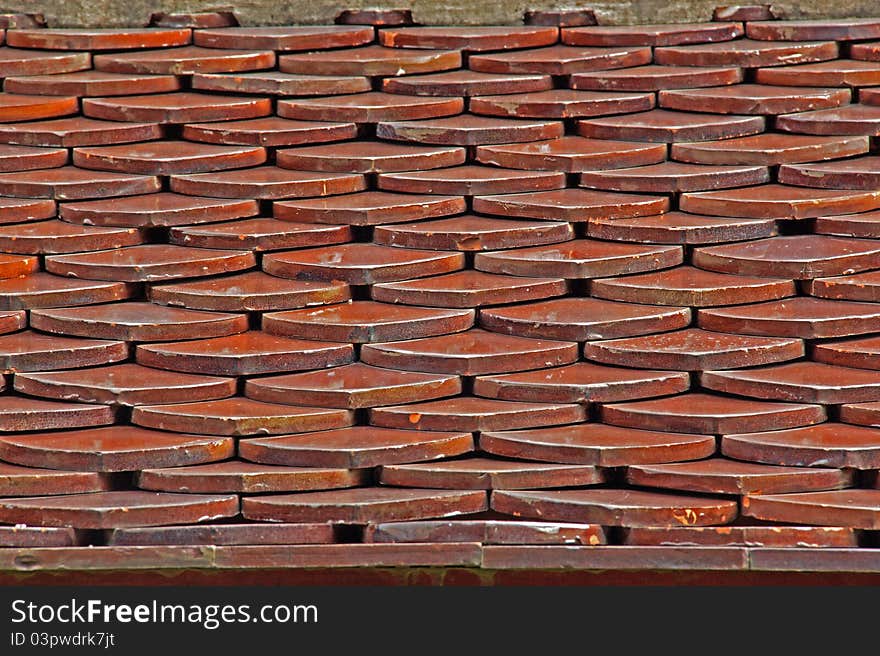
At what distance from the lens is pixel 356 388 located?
10.9 feet

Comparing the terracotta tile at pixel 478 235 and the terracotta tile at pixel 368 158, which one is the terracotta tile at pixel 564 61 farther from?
the terracotta tile at pixel 478 235

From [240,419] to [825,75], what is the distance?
72.7 inches

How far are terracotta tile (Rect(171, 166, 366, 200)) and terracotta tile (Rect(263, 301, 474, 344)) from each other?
13.5 inches

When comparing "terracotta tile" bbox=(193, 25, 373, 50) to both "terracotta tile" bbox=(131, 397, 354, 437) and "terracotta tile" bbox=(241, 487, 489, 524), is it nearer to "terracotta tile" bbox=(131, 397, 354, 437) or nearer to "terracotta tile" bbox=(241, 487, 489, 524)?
"terracotta tile" bbox=(131, 397, 354, 437)

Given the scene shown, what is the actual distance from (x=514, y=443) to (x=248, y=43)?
142 cm

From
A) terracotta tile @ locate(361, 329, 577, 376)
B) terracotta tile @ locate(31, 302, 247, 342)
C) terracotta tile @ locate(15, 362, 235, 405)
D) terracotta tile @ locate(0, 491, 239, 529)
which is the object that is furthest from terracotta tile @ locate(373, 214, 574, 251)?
terracotta tile @ locate(0, 491, 239, 529)

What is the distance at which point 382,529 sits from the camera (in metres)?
3.15

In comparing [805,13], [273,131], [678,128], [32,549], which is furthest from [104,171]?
[805,13]

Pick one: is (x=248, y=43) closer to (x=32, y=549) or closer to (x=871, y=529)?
(x=32, y=549)

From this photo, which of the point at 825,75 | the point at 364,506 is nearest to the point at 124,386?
the point at 364,506

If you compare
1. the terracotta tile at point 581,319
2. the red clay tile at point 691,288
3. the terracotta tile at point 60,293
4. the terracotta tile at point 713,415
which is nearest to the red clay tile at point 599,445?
the terracotta tile at point 713,415

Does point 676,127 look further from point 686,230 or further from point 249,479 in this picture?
point 249,479

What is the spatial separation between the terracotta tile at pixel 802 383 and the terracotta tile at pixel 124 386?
127 centimetres

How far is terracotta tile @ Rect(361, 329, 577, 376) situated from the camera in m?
3.33
